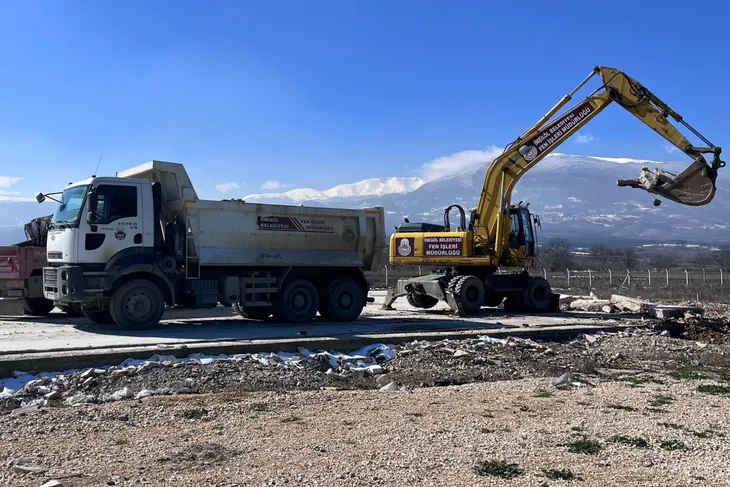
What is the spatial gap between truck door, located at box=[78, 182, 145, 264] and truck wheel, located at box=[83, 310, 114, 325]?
5.62 ft

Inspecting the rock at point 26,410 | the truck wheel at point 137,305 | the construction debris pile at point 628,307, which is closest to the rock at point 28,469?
the rock at point 26,410

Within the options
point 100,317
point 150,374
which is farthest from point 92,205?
point 150,374

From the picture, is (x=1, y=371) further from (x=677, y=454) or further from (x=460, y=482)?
(x=677, y=454)

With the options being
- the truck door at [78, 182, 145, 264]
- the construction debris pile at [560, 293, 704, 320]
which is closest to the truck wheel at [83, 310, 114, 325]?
the truck door at [78, 182, 145, 264]

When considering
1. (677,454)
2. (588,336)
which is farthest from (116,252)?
(677,454)

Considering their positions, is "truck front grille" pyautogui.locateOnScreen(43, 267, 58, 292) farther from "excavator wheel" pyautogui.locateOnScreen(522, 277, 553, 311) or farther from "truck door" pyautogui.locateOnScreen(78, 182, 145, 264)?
"excavator wheel" pyautogui.locateOnScreen(522, 277, 553, 311)

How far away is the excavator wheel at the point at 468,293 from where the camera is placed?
18000 millimetres

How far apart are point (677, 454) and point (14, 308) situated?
13762 mm

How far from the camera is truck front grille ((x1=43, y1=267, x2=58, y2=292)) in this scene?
13.5 meters

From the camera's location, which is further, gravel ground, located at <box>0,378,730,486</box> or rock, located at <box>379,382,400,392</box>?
rock, located at <box>379,382,400,392</box>

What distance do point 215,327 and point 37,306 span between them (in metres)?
4.92

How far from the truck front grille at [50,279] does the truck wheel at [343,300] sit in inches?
215

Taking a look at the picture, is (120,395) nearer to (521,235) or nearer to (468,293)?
(468,293)

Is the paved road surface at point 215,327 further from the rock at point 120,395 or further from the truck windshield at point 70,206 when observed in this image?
the rock at point 120,395
